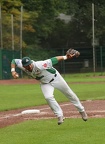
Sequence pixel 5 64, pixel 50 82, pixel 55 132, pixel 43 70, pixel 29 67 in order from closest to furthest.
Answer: pixel 55 132
pixel 29 67
pixel 43 70
pixel 50 82
pixel 5 64

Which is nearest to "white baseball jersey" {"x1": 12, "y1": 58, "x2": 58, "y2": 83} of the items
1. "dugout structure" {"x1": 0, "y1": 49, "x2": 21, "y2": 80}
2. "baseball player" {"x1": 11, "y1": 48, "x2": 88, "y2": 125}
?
"baseball player" {"x1": 11, "y1": 48, "x2": 88, "y2": 125}

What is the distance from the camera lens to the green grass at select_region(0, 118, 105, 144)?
916cm

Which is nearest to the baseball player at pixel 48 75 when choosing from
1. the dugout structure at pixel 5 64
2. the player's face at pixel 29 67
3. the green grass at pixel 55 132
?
the player's face at pixel 29 67

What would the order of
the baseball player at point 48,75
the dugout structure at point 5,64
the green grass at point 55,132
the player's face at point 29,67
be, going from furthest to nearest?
1. the dugout structure at point 5,64
2. the baseball player at point 48,75
3. the player's face at point 29,67
4. the green grass at point 55,132

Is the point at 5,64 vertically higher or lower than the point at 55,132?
higher

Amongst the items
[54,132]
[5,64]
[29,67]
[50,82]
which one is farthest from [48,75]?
[5,64]

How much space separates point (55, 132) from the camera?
406 inches

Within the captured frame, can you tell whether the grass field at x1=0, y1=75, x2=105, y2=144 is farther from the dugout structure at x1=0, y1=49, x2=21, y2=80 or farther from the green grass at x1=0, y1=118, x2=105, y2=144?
the dugout structure at x1=0, y1=49, x2=21, y2=80

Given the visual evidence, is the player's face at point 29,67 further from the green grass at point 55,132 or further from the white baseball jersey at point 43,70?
the green grass at point 55,132

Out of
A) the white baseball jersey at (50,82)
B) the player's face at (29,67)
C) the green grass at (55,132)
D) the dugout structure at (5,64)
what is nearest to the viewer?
the green grass at (55,132)

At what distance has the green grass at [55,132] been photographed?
30.1 ft

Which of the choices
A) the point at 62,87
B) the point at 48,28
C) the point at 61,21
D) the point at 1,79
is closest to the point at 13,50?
the point at 1,79

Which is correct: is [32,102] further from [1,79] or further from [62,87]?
[1,79]

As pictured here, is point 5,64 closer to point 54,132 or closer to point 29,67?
point 29,67
